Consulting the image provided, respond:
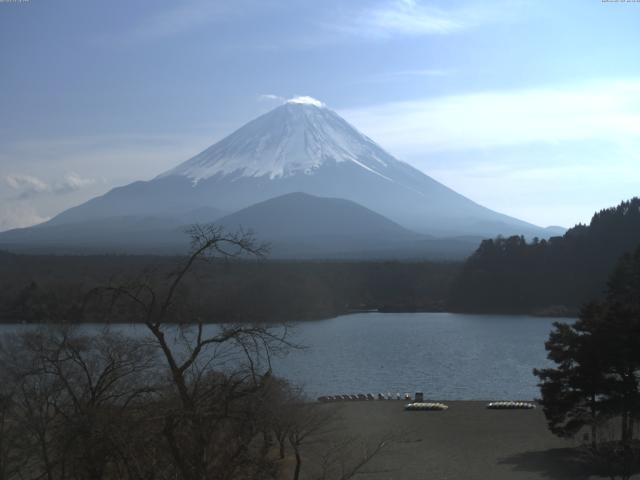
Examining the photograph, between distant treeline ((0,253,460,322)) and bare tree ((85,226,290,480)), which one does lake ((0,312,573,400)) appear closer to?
distant treeline ((0,253,460,322))

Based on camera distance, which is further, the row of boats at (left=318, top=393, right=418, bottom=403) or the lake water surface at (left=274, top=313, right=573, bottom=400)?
the lake water surface at (left=274, top=313, right=573, bottom=400)

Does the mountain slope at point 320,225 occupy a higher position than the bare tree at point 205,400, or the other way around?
the mountain slope at point 320,225

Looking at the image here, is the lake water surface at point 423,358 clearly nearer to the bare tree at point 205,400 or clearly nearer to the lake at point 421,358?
the lake at point 421,358

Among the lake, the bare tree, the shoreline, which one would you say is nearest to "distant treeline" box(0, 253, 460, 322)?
the bare tree

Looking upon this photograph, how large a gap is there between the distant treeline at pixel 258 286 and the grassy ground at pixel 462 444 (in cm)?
222

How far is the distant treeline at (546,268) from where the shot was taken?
3456cm

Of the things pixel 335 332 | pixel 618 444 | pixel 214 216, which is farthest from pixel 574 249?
pixel 214 216

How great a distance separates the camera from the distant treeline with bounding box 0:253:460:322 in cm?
1367

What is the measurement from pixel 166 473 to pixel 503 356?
18210 millimetres

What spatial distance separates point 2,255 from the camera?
3688 centimetres

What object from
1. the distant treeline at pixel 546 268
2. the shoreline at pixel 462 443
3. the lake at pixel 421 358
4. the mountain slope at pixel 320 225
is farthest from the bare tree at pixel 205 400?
the mountain slope at pixel 320 225

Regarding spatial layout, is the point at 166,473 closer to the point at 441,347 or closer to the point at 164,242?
the point at 441,347

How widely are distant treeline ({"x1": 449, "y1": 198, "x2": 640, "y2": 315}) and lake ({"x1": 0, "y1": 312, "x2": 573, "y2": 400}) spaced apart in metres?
4.43

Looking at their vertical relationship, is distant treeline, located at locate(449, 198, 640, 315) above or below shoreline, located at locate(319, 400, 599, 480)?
above
